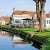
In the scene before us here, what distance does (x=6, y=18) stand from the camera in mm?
121250

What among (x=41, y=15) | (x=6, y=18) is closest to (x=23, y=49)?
(x=41, y=15)

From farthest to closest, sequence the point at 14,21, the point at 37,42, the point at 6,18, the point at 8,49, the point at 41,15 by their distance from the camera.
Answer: the point at 6,18, the point at 14,21, the point at 41,15, the point at 37,42, the point at 8,49

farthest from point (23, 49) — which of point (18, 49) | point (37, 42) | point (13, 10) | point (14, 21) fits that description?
point (13, 10)

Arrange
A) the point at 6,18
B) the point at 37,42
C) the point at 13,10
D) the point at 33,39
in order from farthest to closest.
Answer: the point at 6,18, the point at 13,10, the point at 33,39, the point at 37,42

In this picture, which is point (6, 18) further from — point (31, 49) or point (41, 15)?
point (31, 49)

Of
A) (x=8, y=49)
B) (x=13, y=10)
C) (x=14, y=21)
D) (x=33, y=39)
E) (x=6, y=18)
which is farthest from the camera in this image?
(x=6, y=18)

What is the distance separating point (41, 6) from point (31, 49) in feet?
48.8

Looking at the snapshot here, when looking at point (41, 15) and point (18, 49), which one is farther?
point (41, 15)

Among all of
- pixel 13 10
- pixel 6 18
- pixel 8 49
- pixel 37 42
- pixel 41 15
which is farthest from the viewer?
pixel 6 18

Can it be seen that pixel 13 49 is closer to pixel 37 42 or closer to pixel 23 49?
pixel 23 49

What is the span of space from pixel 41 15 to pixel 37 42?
9820mm

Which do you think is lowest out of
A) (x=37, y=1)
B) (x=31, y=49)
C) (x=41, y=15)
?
(x=31, y=49)

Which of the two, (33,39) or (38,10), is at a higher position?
(38,10)

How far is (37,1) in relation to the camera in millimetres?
36469
